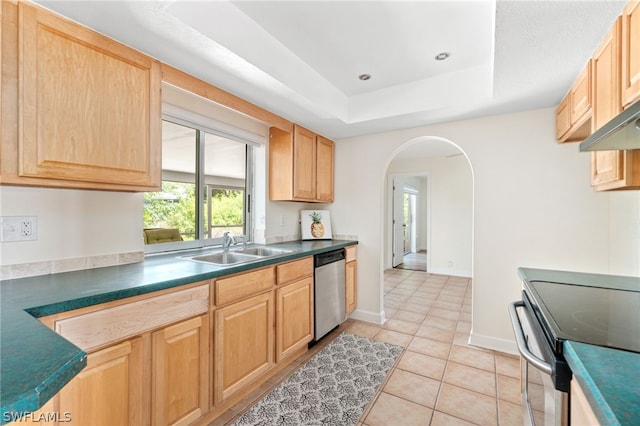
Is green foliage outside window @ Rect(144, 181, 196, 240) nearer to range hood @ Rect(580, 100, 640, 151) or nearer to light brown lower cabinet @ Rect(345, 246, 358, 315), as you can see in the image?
light brown lower cabinet @ Rect(345, 246, 358, 315)

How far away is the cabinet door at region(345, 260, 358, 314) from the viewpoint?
3045mm

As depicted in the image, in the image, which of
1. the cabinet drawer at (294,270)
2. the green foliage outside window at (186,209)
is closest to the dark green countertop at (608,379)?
the cabinet drawer at (294,270)

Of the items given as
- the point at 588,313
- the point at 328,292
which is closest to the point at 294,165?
the point at 328,292

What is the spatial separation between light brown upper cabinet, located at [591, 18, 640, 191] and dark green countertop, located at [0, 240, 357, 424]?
6.67ft

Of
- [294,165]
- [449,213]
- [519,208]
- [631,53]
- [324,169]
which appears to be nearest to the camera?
[631,53]

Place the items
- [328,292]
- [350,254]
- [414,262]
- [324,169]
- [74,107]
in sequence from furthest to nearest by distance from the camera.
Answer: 1. [414,262]
2. [324,169]
3. [350,254]
4. [328,292]
5. [74,107]

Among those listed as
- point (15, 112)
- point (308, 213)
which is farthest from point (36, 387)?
point (308, 213)

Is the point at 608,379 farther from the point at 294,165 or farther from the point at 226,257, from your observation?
the point at 294,165

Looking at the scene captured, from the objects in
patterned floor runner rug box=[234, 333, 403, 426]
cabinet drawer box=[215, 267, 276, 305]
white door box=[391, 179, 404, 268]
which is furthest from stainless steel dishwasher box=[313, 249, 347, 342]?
white door box=[391, 179, 404, 268]

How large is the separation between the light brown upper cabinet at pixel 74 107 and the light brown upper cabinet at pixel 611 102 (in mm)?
2437

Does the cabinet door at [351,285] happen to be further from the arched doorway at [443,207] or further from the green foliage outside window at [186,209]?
the arched doorway at [443,207]

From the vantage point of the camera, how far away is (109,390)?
1.19 m

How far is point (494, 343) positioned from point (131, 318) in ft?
9.55

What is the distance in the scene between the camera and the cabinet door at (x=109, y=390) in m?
1.09
